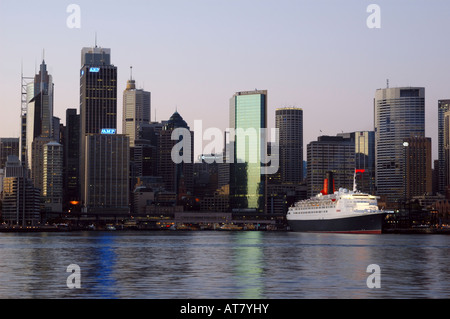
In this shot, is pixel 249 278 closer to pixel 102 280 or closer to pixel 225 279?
pixel 225 279

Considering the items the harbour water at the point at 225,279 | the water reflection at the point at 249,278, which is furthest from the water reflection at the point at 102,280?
the water reflection at the point at 249,278

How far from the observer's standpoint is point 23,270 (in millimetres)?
75750

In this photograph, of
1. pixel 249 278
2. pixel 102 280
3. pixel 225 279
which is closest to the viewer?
Answer: pixel 102 280

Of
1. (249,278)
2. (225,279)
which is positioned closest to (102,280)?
(225,279)

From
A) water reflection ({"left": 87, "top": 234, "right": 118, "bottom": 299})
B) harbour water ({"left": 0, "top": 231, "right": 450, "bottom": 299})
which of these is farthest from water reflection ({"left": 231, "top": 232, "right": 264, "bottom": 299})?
water reflection ({"left": 87, "top": 234, "right": 118, "bottom": 299})

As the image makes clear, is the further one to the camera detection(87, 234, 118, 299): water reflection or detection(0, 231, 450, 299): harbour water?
detection(87, 234, 118, 299): water reflection

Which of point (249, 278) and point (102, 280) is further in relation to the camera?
point (249, 278)

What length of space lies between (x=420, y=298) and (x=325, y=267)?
2931 centimetres

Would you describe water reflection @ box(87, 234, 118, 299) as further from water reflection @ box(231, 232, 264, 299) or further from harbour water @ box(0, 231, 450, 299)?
water reflection @ box(231, 232, 264, 299)
